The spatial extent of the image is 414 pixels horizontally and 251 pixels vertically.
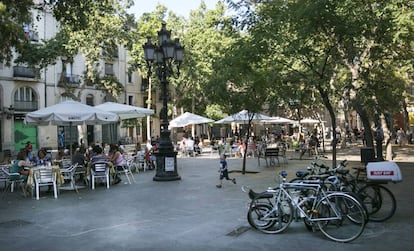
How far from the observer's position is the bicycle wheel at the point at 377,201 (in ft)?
23.2

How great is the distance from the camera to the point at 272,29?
432 inches

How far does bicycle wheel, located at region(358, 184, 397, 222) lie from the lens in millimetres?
7062

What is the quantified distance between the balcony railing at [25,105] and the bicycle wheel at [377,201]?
32.7 m

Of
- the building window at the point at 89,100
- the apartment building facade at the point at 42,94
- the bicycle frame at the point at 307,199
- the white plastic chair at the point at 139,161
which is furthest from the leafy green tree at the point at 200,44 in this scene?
the bicycle frame at the point at 307,199

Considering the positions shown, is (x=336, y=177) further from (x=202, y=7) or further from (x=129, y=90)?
(x=129, y=90)

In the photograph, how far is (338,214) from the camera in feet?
20.0

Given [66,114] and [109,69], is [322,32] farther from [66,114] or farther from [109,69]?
[109,69]

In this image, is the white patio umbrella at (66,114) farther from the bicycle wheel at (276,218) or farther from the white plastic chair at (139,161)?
the bicycle wheel at (276,218)

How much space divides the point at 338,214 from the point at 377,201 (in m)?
1.49

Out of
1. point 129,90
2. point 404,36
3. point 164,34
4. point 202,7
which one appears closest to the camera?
point 404,36

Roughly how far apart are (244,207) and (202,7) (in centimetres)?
3390

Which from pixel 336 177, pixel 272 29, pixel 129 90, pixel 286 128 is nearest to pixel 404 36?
pixel 272 29

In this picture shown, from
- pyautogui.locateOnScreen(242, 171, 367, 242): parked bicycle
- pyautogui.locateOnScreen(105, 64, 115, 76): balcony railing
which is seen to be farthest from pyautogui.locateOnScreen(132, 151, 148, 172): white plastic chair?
pyautogui.locateOnScreen(105, 64, 115, 76): balcony railing

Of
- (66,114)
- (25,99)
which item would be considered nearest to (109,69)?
(25,99)
